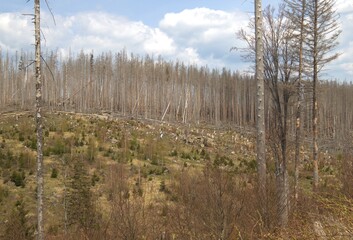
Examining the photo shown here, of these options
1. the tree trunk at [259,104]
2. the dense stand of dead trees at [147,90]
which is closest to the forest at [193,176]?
the tree trunk at [259,104]

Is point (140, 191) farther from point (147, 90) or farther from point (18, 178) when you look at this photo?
point (147, 90)

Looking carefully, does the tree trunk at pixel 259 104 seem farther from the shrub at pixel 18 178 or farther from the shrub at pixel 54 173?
the shrub at pixel 54 173

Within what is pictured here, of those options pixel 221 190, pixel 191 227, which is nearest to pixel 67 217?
pixel 191 227

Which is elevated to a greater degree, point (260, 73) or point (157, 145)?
point (260, 73)

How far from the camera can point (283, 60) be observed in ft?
42.8

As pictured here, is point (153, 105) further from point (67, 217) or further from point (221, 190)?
point (221, 190)

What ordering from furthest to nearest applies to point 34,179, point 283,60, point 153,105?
point 153,105 < point 34,179 < point 283,60

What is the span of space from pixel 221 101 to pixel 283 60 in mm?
48354

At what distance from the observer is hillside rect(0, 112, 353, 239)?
6.47 meters

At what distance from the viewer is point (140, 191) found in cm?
1227

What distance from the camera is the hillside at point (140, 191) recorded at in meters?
6.47

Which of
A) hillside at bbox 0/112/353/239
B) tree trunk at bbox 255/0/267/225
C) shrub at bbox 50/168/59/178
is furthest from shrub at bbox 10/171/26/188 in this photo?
tree trunk at bbox 255/0/267/225

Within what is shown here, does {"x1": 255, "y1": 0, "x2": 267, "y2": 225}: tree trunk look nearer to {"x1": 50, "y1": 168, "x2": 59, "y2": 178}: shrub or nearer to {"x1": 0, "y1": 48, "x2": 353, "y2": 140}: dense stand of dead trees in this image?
{"x1": 50, "y1": 168, "x2": 59, "y2": 178}: shrub

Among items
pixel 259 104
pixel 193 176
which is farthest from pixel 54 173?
pixel 259 104
